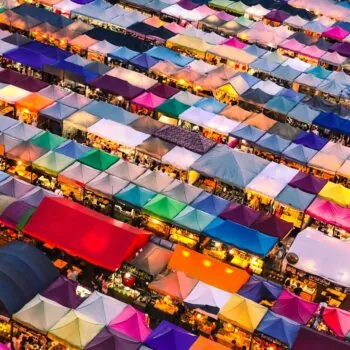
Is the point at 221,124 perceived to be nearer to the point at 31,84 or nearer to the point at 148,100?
the point at 148,100

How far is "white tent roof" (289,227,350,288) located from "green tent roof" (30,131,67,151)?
826 centimetres

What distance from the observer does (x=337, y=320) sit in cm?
1853

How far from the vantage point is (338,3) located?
4188cm

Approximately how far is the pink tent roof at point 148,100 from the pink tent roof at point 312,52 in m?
9.30

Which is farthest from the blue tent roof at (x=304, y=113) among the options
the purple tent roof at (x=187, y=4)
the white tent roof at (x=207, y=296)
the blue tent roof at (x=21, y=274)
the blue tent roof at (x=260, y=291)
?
the blue tent roof at (x=21, y=274)

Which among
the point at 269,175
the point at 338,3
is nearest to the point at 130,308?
the point at 269,175

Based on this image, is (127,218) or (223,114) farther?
(223,114)

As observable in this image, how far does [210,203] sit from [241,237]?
1.85 meters

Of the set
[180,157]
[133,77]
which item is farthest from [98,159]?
[133,77]

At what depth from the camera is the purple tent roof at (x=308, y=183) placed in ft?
78.1

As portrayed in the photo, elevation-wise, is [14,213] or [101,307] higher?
[14,213]

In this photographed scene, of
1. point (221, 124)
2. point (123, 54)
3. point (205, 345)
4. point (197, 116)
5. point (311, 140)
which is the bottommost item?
point (311, 140)

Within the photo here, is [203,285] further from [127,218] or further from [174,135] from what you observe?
[174,135]

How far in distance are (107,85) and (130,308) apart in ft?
41.5
